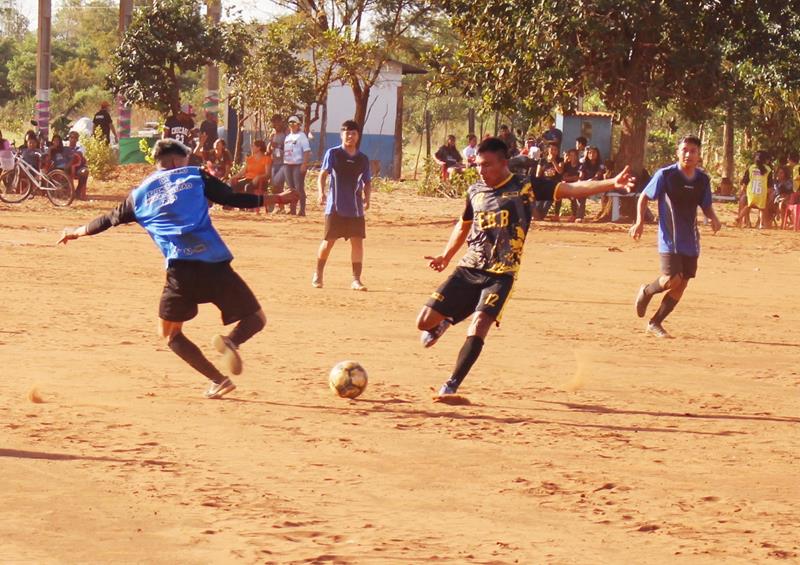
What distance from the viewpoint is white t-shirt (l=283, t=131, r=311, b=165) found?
25.2m

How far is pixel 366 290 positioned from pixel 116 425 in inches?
293

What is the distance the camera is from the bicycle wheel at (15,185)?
26.1 m

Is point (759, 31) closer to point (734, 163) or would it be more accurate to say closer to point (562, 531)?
point (734, 163)

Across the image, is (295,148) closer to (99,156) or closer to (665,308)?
(99,156)

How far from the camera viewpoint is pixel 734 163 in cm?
3616

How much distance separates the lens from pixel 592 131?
33.1m

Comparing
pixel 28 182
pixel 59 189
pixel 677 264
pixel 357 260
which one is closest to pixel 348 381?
pixel 677 264

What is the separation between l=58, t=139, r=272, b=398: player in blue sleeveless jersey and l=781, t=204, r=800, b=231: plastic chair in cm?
1835

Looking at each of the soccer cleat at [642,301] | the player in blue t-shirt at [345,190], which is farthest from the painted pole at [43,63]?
the soccer cleat at [642,301]

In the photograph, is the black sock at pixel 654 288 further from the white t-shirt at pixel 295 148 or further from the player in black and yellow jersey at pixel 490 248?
the white t-shirt at pixel 295 148

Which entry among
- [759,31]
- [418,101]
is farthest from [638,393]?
[418,101]

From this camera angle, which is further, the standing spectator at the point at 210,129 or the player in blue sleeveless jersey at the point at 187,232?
the standing spectator at the point at 210,129

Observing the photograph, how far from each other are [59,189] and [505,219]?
60.5ft

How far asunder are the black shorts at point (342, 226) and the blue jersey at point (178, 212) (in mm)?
6123
